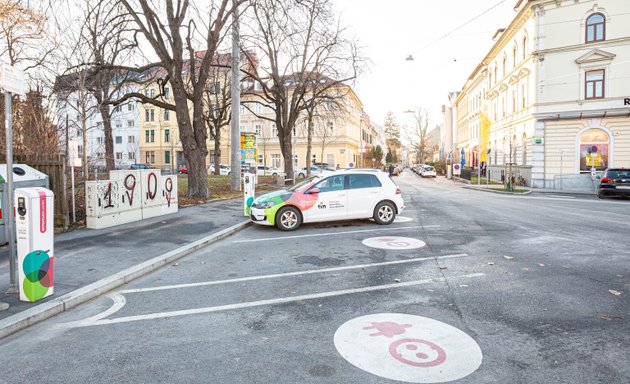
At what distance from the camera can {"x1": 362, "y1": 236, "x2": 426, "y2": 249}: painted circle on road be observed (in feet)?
28.0

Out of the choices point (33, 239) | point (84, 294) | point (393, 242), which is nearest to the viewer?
point (33, 239)

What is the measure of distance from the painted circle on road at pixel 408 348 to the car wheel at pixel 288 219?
20.9 ft

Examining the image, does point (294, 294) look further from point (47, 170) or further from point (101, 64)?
point (101, 64)

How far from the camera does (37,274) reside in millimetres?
5027

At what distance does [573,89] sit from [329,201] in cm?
2675

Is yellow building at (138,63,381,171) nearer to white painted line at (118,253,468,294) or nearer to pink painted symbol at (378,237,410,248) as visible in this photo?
pink painted symbol at (378,237,410,248)

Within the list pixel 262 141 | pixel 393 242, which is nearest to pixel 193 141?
pixel 393 242

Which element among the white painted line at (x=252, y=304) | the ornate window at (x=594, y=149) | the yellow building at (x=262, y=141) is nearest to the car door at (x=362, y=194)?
the white painted line at (x=252, y=304)

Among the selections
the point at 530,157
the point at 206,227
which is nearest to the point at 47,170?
the point at 206,227

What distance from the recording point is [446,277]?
20.2 feet

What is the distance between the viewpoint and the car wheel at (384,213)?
38.1 feet

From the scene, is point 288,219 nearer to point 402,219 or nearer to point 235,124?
point 402,219

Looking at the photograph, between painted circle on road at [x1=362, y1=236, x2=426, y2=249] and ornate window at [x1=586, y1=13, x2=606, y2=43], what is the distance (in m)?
28.3

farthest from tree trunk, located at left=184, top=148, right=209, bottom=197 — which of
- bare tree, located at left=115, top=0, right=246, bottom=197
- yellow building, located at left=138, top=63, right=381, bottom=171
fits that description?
yellow building, located at left=138, top=63, right=381, bottom=171
